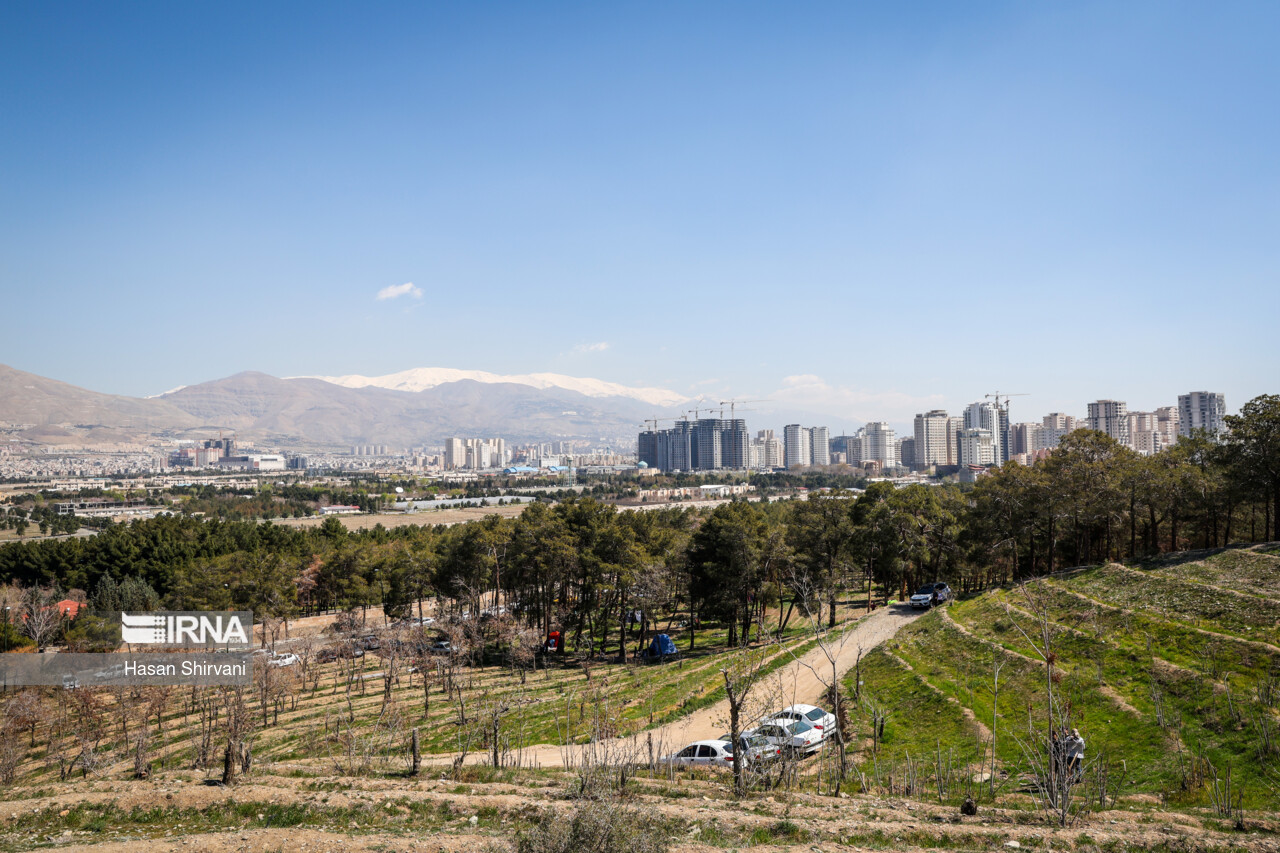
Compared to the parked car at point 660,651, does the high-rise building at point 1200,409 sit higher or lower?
higher

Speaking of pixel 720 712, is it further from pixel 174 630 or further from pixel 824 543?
pixel 174 630

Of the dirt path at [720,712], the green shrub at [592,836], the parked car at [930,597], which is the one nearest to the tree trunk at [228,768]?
the dirt path at [720,712]

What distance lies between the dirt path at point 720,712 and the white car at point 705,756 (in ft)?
1.10

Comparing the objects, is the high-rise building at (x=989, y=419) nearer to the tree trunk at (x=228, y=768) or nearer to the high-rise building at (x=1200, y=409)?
the high-rise building at (x=1200, y=409)

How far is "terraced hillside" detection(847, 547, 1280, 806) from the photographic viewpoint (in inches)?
467

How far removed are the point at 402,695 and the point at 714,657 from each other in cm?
1260

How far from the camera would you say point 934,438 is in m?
187

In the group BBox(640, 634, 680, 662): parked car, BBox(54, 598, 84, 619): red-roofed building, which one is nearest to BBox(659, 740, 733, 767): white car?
BBox(640, 634, 680, 662): parked car

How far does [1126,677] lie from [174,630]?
3213 centimetres

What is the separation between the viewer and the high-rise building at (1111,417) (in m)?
141

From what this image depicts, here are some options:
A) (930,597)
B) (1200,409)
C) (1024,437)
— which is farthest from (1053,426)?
(930,597)

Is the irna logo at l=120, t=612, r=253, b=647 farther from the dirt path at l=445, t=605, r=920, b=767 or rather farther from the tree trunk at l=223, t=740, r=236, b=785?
the tree trunk at l=223, t=740, r=236, b=785

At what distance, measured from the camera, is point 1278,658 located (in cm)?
1455

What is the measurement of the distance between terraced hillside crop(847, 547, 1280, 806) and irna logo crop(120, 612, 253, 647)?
24979mm
